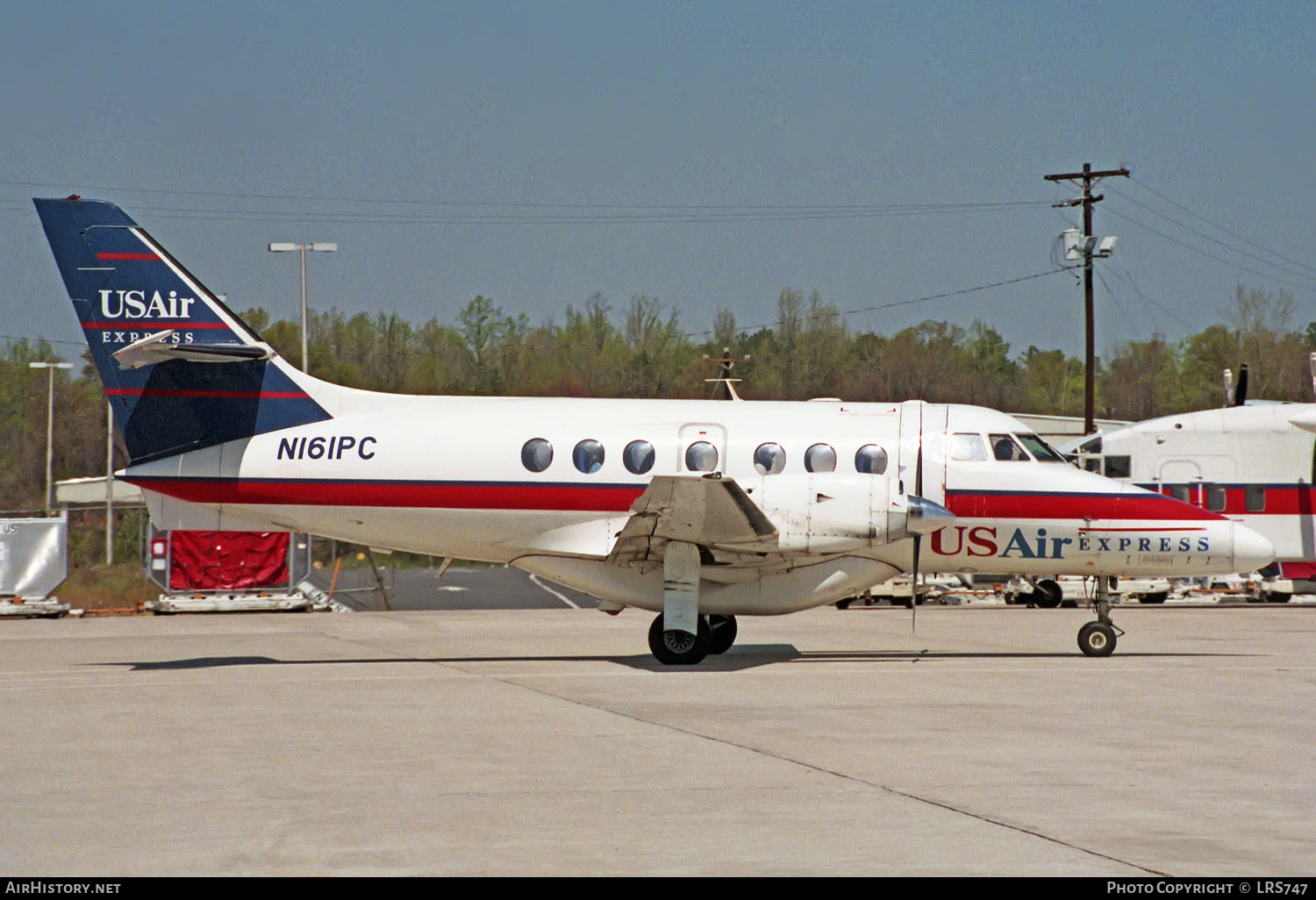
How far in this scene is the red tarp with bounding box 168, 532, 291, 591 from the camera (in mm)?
27375

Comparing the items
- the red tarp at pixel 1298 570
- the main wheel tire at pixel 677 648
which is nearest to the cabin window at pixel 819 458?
the main wheel tire at pixel 677 648

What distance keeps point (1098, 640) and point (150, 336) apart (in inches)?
484

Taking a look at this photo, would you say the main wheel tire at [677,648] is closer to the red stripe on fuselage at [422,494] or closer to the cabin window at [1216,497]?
the red stripe on fuselage at [422,494]

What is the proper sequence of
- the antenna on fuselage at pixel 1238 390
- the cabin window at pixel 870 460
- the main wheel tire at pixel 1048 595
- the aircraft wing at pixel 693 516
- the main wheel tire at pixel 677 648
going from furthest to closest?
the antenna on fuselage at pixel 1238 390
the main wheel tire at pixel 1048 595
the cabin window at pixel 870 460
the main wheel tire at pixel 677 648
the aircraft wing at pixel 693 516

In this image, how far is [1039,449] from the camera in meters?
17.2

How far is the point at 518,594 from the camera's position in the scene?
33.9 metres

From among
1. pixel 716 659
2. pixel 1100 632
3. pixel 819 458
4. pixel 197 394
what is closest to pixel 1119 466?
pixel 1100 632

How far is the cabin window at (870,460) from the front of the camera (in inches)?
656

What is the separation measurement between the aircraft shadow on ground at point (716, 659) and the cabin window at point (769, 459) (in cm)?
236

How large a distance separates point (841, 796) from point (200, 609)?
21.8 metres

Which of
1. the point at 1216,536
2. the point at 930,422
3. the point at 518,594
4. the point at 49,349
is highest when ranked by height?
the point at 49,349

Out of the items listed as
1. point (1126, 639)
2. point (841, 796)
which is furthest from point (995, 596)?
point (841, 796)

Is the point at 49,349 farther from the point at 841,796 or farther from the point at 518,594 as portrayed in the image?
the point at 841,796

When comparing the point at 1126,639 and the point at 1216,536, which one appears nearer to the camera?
the point at 1216,536
